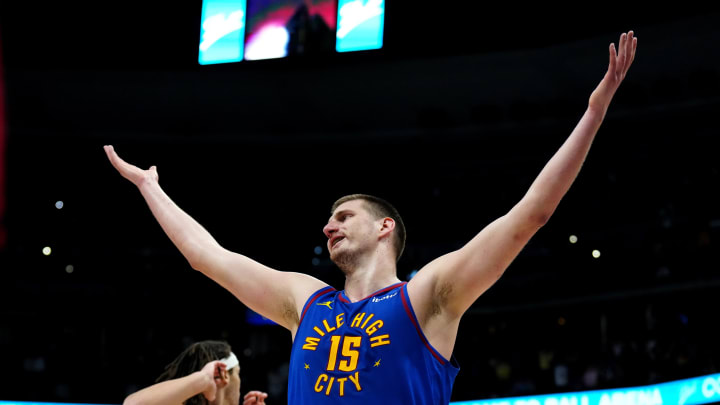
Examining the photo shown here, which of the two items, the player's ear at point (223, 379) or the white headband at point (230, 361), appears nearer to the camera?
the player's ear at point (223, 379)

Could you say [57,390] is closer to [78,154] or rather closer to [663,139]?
[78,154]

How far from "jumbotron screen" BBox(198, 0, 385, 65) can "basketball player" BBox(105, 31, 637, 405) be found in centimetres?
754

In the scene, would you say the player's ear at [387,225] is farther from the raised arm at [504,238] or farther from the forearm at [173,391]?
the forearm at [173,391]

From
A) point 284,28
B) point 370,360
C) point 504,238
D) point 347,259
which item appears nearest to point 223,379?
point 347,259

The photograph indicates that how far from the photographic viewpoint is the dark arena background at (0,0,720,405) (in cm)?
1366

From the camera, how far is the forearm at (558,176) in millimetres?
2426

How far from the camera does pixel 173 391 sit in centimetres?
349

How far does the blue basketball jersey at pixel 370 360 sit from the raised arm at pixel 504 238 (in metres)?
0.07

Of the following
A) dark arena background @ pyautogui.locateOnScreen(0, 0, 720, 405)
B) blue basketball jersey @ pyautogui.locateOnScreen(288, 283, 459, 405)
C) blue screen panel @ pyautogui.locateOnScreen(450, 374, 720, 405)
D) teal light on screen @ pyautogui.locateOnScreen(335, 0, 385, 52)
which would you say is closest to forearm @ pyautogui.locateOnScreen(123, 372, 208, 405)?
blue basketball jersey @ pyautogui.locateOnScreen(288, 283, 459, 405)

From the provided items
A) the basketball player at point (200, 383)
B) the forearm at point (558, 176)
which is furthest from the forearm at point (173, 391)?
the forearm at point (558, 176)

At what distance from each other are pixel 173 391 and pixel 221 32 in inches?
309

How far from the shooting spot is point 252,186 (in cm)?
1770

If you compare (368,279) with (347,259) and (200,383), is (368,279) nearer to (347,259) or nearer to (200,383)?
(347,259)

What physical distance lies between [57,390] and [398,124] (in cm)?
869
